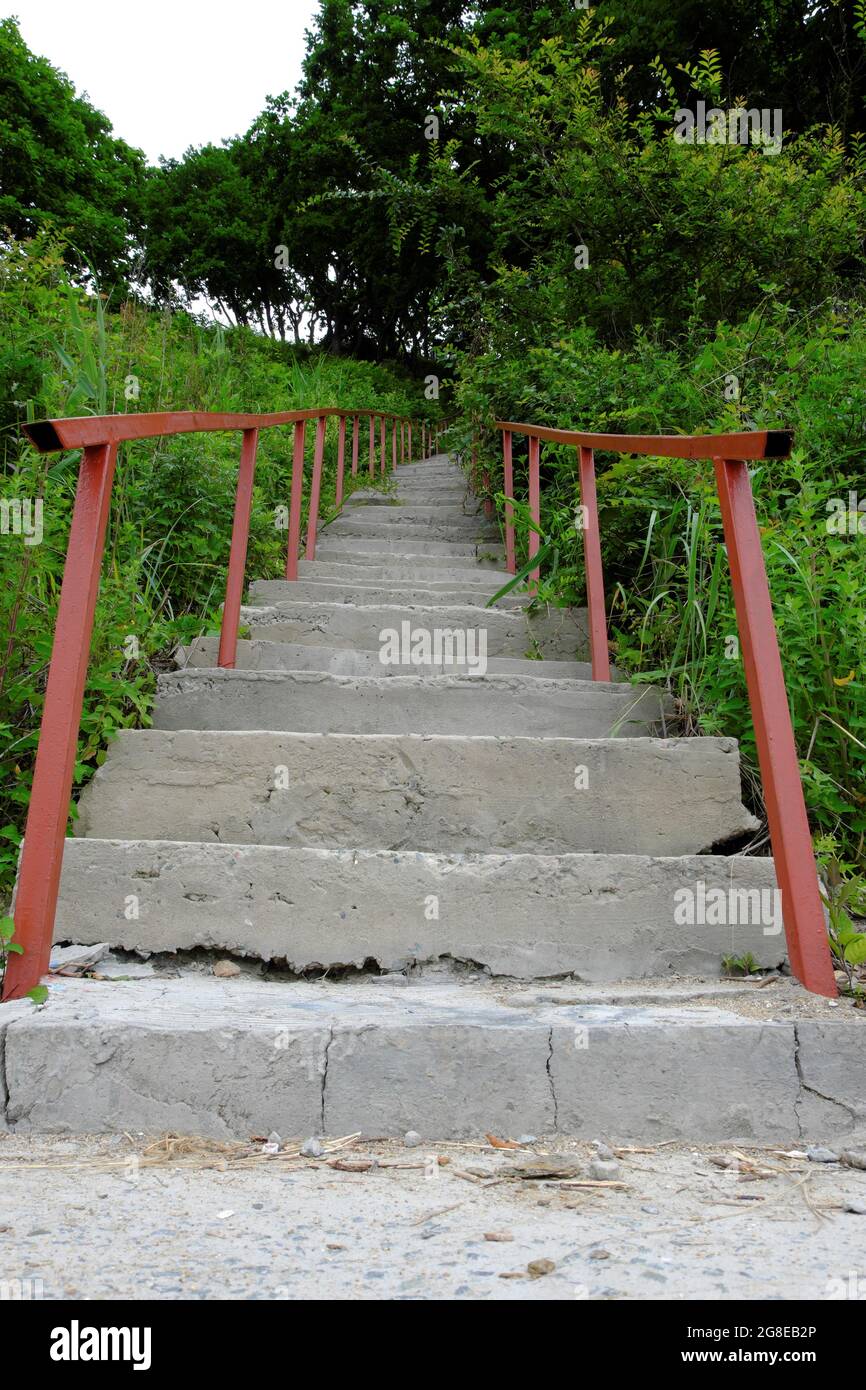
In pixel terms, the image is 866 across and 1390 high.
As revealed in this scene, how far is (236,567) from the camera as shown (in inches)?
137

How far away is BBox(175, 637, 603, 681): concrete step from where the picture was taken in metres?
3.66

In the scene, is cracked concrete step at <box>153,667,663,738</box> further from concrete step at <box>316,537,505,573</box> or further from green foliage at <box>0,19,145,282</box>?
green foliage at <box>0,19,145,282</box>

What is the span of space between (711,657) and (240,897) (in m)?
1.59

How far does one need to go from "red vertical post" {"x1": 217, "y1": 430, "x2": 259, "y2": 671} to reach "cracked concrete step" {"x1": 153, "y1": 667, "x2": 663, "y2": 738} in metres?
0.22

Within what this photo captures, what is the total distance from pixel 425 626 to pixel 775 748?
6.98 ft

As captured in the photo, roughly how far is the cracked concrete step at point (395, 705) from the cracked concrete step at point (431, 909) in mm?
821

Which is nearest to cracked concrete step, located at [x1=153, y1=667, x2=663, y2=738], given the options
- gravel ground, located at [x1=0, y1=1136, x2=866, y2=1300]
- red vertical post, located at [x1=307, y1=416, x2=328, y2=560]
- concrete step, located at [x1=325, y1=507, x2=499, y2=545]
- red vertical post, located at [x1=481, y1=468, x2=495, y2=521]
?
gravel ground, located at [x1=0, y1=1136, x2=866, y2=1300]

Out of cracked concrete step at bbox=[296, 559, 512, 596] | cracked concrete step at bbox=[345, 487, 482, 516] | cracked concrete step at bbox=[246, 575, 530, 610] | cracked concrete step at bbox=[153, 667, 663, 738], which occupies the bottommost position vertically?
cracked concrete step at bbox=[153, 667, 663, 738]

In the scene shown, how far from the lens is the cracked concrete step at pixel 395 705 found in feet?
10.3

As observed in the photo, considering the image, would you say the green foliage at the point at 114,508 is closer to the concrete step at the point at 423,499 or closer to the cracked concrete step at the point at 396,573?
the cracked concrete step at the point at 396,573

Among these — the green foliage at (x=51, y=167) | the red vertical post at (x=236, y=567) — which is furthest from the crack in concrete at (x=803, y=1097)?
the green foliage at (x=51, y=167)

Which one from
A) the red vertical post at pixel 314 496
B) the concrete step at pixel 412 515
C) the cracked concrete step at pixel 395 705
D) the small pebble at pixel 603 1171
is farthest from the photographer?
the concrete step at pixel 412 515

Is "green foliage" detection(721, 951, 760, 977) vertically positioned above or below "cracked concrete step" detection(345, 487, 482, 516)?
below

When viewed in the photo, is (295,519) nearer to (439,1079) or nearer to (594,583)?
(594,583)
